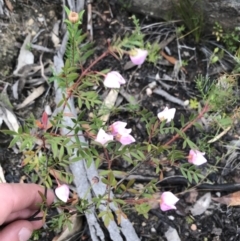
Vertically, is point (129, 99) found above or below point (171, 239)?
above

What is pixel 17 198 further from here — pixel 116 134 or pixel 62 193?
pixel 116 134

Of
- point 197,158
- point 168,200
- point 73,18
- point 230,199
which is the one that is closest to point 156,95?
point 230,199

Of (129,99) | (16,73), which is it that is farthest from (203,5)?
(16,73)

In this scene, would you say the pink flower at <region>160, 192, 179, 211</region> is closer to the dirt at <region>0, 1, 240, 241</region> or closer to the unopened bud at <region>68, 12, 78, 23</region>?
the dirt at <region>0, 1, 240, 241</region>

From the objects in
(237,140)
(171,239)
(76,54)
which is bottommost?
(171,239)

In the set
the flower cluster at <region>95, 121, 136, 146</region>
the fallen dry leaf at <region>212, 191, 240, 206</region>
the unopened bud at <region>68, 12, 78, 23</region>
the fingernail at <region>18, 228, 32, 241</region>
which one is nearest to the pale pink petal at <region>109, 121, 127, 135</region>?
the flower cluster at <region>95, 121, 136, 146</region>

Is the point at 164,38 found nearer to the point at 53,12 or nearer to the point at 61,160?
the point at 53,12
